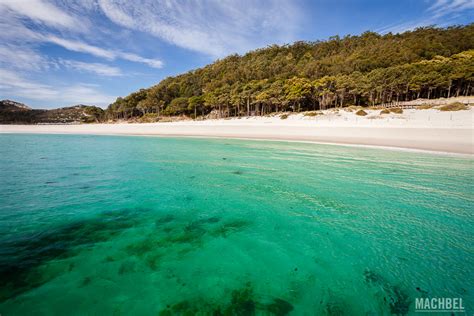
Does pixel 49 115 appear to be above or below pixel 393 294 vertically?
above

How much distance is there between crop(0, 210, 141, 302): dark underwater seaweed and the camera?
2879mm

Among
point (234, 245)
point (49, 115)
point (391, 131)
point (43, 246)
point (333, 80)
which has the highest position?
point (333, 80)

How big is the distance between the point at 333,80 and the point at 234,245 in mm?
55231

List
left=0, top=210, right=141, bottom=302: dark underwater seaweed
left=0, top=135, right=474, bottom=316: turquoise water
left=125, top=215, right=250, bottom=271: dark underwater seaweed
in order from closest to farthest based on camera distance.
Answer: left=0, top=135, right=474, bottom=316: turquoise water
left=0, top=210, right=141, bottom=302: dark underwater seaweed
left=125, top=215, right=250, bottom=271: dark underwater seaweed

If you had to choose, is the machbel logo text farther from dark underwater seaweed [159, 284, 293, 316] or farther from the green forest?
the green forest

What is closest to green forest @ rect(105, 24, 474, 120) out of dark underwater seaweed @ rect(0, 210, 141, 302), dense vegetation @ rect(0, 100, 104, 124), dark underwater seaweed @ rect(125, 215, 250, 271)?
dense vegetation @ rect(0, 100, 104, 124)

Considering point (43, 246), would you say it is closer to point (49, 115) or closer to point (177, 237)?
point (177, 237)

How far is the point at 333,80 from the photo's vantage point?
4972 centimetres

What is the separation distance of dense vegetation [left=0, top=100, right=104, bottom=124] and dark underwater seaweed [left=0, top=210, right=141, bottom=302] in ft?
327

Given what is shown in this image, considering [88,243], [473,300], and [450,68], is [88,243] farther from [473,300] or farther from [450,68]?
[450,68]

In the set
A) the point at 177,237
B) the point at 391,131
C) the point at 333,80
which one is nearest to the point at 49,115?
the point at 333,80

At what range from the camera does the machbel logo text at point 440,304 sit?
2492 millimetres

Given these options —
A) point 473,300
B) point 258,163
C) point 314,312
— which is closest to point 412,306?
point 473,300

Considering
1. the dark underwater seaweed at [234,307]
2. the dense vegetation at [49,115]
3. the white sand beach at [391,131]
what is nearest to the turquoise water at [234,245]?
the dark underwater seaweed at [234,307]
